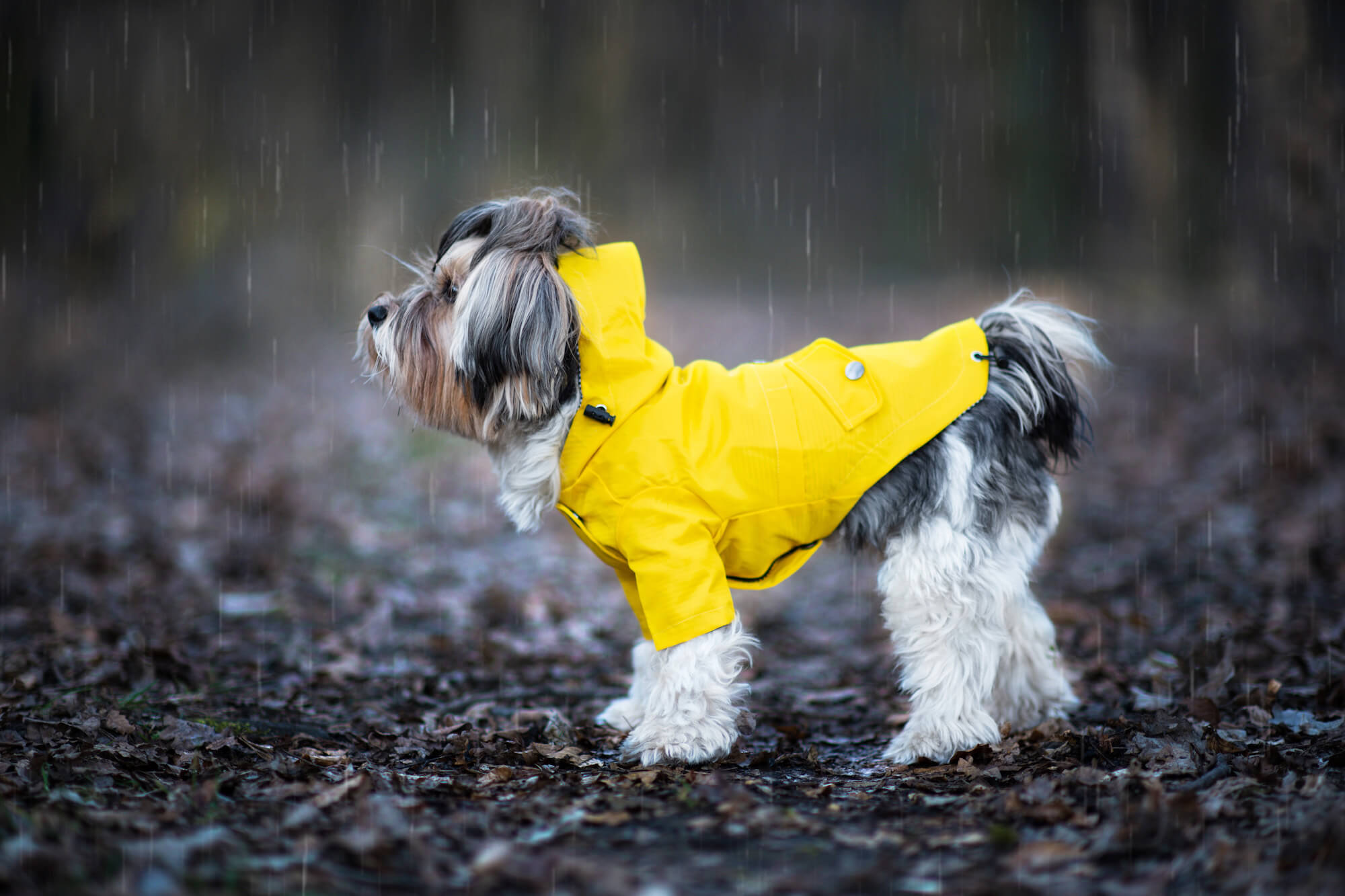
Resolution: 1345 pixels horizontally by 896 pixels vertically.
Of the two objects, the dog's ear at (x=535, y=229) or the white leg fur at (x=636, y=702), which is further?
the white leg fur at (x=636, y=702)

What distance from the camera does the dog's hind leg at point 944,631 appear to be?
14.0ft

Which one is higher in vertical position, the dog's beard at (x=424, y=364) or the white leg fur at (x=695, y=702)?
the dog's beard at (x=424, y=364)

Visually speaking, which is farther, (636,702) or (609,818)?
(636,702)

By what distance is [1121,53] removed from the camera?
15820 millimetres

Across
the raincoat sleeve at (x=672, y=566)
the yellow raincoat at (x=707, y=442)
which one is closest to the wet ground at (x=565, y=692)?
the raincoat sleeve at (x=672, y=566)

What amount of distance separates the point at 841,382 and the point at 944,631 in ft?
3.74

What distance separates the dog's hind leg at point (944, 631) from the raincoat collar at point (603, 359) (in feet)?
4.32

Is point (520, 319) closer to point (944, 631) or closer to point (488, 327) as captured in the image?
point (488, 327)

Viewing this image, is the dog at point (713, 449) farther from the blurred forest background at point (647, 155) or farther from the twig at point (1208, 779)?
the blurred forest background at point (647, 155)

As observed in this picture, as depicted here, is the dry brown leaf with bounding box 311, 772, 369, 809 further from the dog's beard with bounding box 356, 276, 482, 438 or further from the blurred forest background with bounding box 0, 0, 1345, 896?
the dog's beard with bounding box 356, 276, 482, 438

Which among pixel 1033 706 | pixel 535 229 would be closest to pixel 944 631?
pixel 1033 706

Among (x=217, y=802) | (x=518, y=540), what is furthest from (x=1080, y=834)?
(x=518, y=540)

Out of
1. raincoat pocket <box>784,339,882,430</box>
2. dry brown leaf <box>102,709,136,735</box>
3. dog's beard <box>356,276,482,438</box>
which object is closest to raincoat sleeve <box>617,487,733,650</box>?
raincoat pocket <box>784,339,882,430</box>

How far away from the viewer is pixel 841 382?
4.35 m
